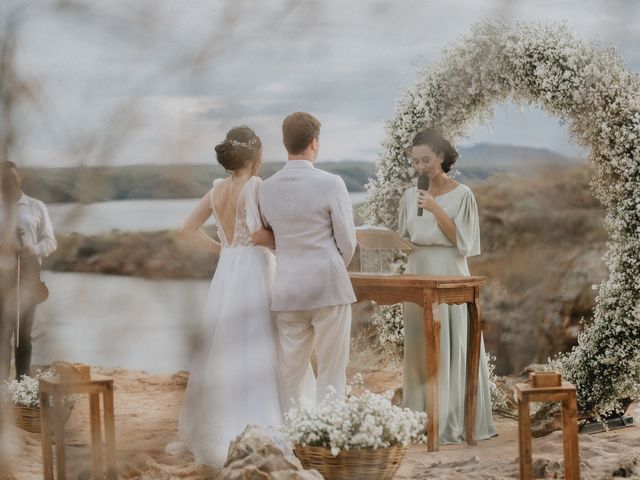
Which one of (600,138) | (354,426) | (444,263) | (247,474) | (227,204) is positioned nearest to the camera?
(247,474)

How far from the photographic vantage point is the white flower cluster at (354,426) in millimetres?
2484

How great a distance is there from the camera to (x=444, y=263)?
11.8 ft

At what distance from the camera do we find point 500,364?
6.05 m

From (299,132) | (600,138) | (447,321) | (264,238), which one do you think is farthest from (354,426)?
(600,138)

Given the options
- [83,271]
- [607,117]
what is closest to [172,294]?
[83,271]

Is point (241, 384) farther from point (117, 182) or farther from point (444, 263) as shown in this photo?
point (117, 182)

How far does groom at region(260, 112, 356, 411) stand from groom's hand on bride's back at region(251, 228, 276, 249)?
0.03 m

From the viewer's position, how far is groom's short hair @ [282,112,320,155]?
2777mm

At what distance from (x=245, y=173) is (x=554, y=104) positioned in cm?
159

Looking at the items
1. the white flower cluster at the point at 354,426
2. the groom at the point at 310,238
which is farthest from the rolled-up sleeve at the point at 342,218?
the white flower cluster at the point at 354,426

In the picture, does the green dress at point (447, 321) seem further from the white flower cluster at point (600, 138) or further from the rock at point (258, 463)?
the rock at point (258, 463)

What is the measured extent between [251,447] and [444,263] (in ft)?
5.40

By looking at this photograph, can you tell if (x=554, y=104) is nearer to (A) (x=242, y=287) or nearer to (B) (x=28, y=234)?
(A) (x=242, y=287)

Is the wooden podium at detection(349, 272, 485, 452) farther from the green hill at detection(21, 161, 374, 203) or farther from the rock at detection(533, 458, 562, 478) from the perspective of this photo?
the green hill at detection(21, 161, 374, 203)
